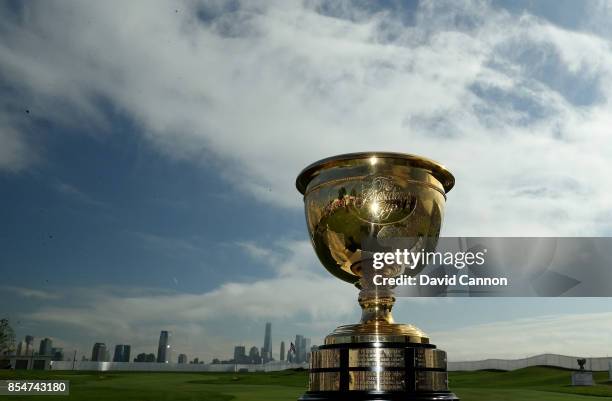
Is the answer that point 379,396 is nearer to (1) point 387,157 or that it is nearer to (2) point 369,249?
(2) point 369,249

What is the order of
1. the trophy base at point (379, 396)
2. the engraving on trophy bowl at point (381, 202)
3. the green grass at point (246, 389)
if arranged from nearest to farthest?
the trophy base at point (379, 396) < the engraving on trophy bowl at point (381, 202) < the green grass at point (246, 389)

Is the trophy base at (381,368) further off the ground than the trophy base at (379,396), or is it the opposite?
the trophy base at (381,368)

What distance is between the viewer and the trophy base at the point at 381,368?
1813mm

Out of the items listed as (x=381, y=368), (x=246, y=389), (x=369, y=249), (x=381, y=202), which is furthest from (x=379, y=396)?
(x=246, y=389)

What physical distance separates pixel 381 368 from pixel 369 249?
1.61 feet

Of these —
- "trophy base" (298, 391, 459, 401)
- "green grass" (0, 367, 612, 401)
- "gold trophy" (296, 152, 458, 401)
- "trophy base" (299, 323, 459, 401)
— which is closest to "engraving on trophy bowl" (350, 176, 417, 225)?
"gold trophy" (296, 152, 458, 401)

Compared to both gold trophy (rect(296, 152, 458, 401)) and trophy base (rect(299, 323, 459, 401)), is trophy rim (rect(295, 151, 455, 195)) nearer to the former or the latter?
gold trophy (rect(296, 152, 458, 401))

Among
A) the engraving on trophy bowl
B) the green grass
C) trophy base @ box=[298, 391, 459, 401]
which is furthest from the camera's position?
the green grass

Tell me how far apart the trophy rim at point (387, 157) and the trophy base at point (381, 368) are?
27.3 inches

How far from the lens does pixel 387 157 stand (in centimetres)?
198

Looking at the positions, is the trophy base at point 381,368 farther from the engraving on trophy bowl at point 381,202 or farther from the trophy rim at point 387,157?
the trophy rim at point 387,157

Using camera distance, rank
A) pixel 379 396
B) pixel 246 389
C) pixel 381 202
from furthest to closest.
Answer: pixel 246 389 < pixel 381 202 < pixel 379 396

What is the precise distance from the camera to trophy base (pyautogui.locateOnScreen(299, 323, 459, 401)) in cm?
181

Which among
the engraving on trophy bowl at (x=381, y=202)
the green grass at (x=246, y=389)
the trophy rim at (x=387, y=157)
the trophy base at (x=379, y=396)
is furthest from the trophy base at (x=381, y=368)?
the green grass at (x=246, y=389)
